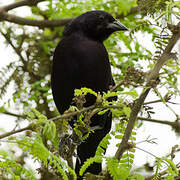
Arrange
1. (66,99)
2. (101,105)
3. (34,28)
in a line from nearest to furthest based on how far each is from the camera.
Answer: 1. (101,105)
2. (66,99)
3. (34,28)

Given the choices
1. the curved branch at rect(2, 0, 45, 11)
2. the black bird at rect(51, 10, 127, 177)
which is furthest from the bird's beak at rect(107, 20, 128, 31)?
the curved branch at rect(2, 0, 45, 11)

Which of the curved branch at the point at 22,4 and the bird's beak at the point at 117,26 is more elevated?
the curved branch at the point at 22,4

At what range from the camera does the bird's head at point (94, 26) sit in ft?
9.68

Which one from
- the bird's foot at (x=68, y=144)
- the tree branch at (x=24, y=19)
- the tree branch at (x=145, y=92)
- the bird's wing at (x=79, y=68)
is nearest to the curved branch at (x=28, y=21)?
the tree branch at (x=24, y=19)

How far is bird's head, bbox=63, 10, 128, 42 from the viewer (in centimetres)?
295

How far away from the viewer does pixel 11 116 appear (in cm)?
301

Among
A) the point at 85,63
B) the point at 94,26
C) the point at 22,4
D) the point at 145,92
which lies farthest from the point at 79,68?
the point at 145,92

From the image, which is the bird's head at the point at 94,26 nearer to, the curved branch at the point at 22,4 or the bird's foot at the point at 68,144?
the curved branch at the point at 22,4

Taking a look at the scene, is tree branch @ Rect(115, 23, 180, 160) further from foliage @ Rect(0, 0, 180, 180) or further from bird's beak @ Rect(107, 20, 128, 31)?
bird's beak @ Rect(107, 20, 128, 31)

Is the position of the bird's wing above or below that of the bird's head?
below

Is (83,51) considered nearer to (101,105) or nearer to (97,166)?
(97,166)

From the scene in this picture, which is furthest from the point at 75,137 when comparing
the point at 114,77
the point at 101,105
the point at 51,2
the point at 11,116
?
the point at 51,2

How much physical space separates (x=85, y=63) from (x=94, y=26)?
1.49 ft

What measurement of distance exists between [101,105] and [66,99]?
1423 mm
